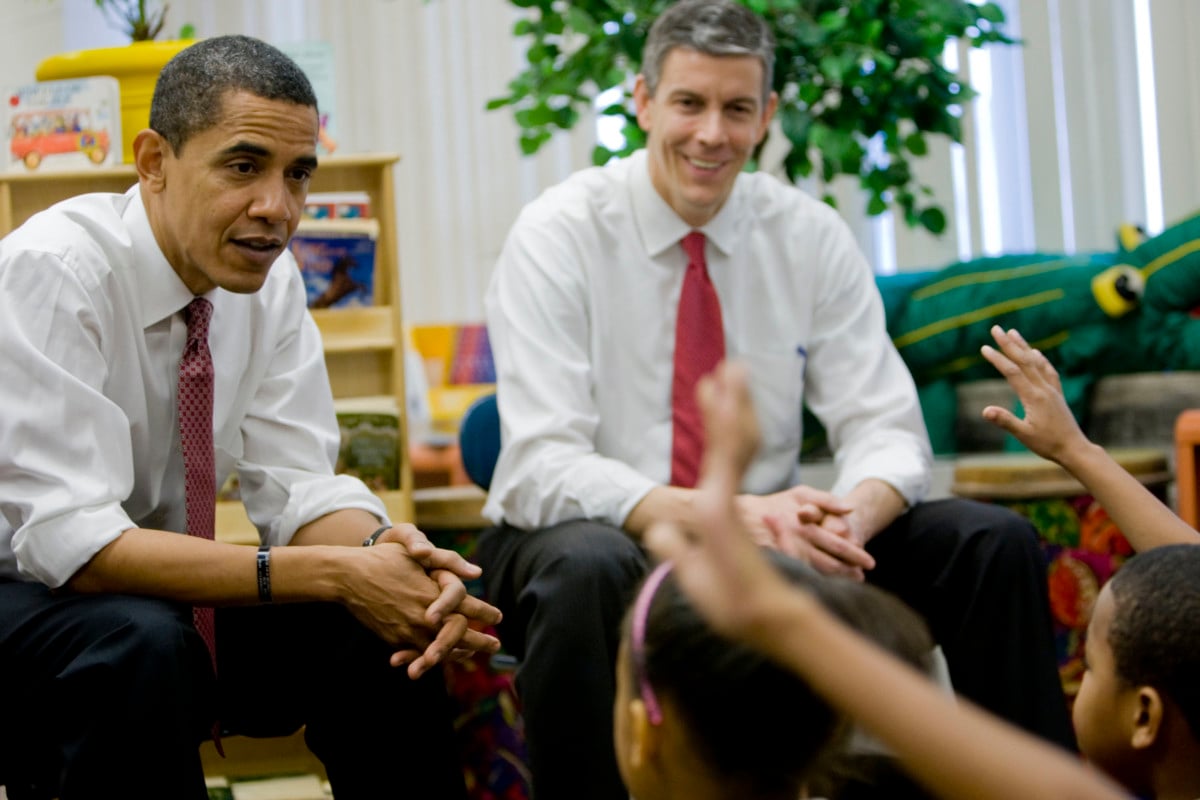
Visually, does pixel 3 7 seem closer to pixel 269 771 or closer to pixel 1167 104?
pixel 269 771

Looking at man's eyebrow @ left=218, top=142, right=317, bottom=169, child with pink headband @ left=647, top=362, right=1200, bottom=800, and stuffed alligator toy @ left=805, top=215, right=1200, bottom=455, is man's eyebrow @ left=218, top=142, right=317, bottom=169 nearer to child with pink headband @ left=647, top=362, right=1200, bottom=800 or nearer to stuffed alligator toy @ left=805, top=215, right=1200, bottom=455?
child with pink headband @ left=647, top=362, right=1200, bottom=800

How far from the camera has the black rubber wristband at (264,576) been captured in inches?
60.3

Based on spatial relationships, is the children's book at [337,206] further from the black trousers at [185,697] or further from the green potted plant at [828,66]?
the black trousers at [185,697]

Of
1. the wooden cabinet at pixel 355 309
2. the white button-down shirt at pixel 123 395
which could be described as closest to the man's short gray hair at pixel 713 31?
the wooden cabinet at pixel 355 309

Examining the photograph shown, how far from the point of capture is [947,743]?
2.35 ft

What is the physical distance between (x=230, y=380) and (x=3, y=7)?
10.6ft

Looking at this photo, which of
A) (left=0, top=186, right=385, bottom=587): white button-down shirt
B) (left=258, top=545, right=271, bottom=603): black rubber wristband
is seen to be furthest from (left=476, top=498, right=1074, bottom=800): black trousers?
(left=258, top=545, right=271, bottom=603): black rubber wristband

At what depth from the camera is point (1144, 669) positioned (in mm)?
1194

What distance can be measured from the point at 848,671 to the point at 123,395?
1161mm

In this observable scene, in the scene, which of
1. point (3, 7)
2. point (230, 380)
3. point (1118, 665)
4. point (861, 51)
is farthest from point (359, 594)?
point (3, 7)

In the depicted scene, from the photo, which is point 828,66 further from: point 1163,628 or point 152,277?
point 1163,628

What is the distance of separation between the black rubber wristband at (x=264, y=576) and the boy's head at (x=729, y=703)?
24.7 inches

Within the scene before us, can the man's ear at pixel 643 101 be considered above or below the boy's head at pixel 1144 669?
above

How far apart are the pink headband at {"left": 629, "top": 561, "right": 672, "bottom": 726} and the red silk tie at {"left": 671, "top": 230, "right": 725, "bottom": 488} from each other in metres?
1.08
